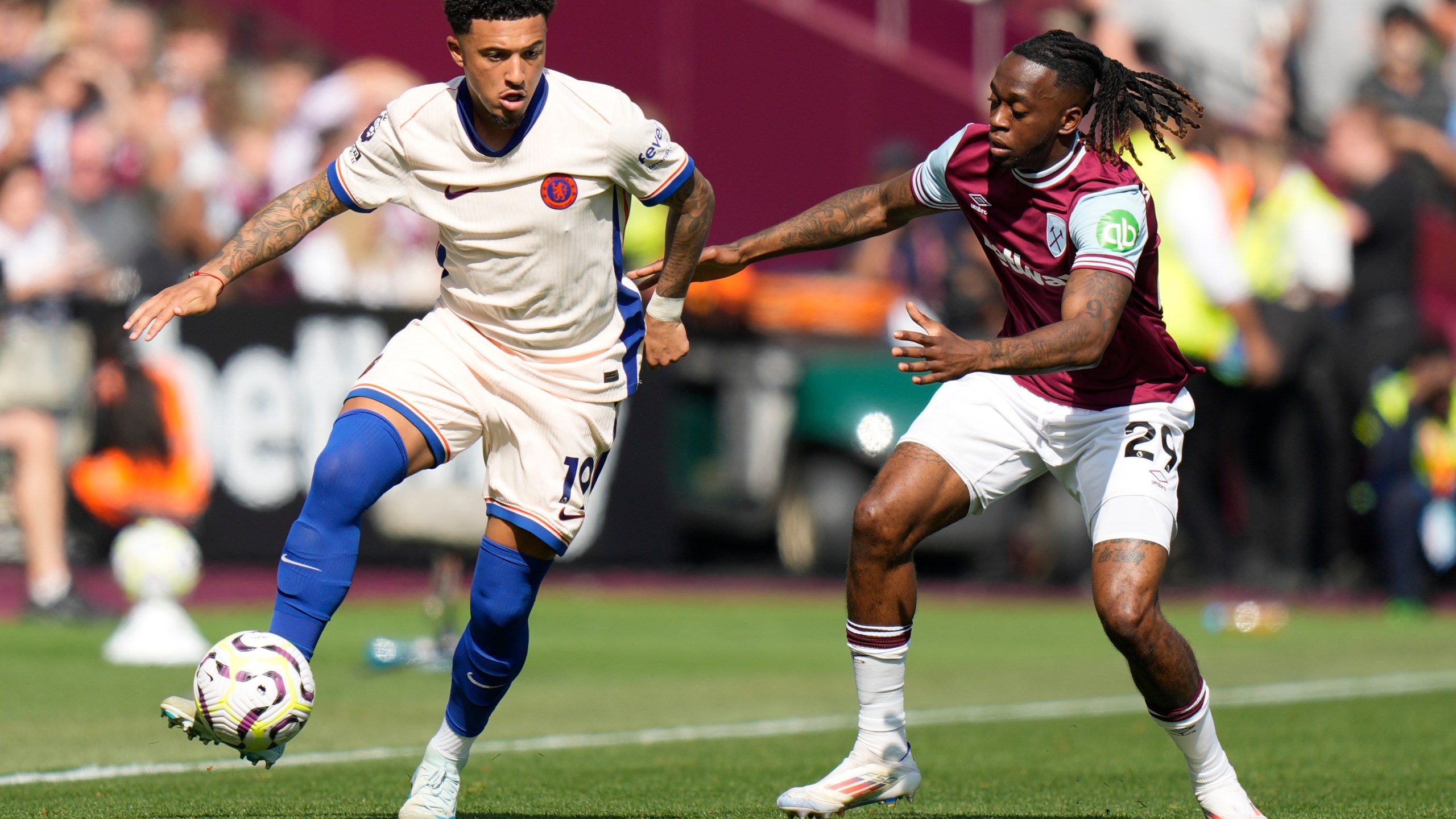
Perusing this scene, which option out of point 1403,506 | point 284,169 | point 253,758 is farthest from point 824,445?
point 253,758

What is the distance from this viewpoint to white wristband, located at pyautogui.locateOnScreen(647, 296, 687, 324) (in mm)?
6023

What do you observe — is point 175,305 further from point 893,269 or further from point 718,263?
point 893,269

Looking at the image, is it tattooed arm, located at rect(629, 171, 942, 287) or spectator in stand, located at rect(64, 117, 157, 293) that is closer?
tattooed arm, located at rect(629, 171, 942, 287)

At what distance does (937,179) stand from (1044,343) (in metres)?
1.02

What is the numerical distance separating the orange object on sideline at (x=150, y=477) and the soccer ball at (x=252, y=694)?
8437 mm

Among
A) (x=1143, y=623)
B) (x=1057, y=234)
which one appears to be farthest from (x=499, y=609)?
(x=1057, y=234)

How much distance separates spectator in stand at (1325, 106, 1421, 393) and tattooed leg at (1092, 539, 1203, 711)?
30.4 ft

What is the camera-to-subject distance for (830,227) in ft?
20.2

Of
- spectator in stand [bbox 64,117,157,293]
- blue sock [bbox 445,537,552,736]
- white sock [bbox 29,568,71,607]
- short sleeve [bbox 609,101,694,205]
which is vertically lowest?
white sock [bbox 29,568,71,607]

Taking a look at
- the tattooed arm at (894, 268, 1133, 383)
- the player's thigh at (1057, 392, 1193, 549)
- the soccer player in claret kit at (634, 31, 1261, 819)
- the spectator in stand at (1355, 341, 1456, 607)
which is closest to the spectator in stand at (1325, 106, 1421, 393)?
the spectator in stand at (1355, 341, 1456, 607)

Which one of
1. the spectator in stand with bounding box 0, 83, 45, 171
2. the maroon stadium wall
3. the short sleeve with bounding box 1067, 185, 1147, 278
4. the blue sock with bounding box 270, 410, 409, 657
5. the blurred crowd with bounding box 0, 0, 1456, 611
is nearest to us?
the blue sock with bounding box 270, 410, 409, 657

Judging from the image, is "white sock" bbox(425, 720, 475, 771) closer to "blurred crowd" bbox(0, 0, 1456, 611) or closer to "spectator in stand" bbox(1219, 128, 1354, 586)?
"blurred crowd" bbox(0, 0, 1456, 611)

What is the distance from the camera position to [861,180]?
63.5 feet

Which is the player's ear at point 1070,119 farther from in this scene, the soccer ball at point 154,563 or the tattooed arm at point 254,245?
the soccer ball at point 154,563
